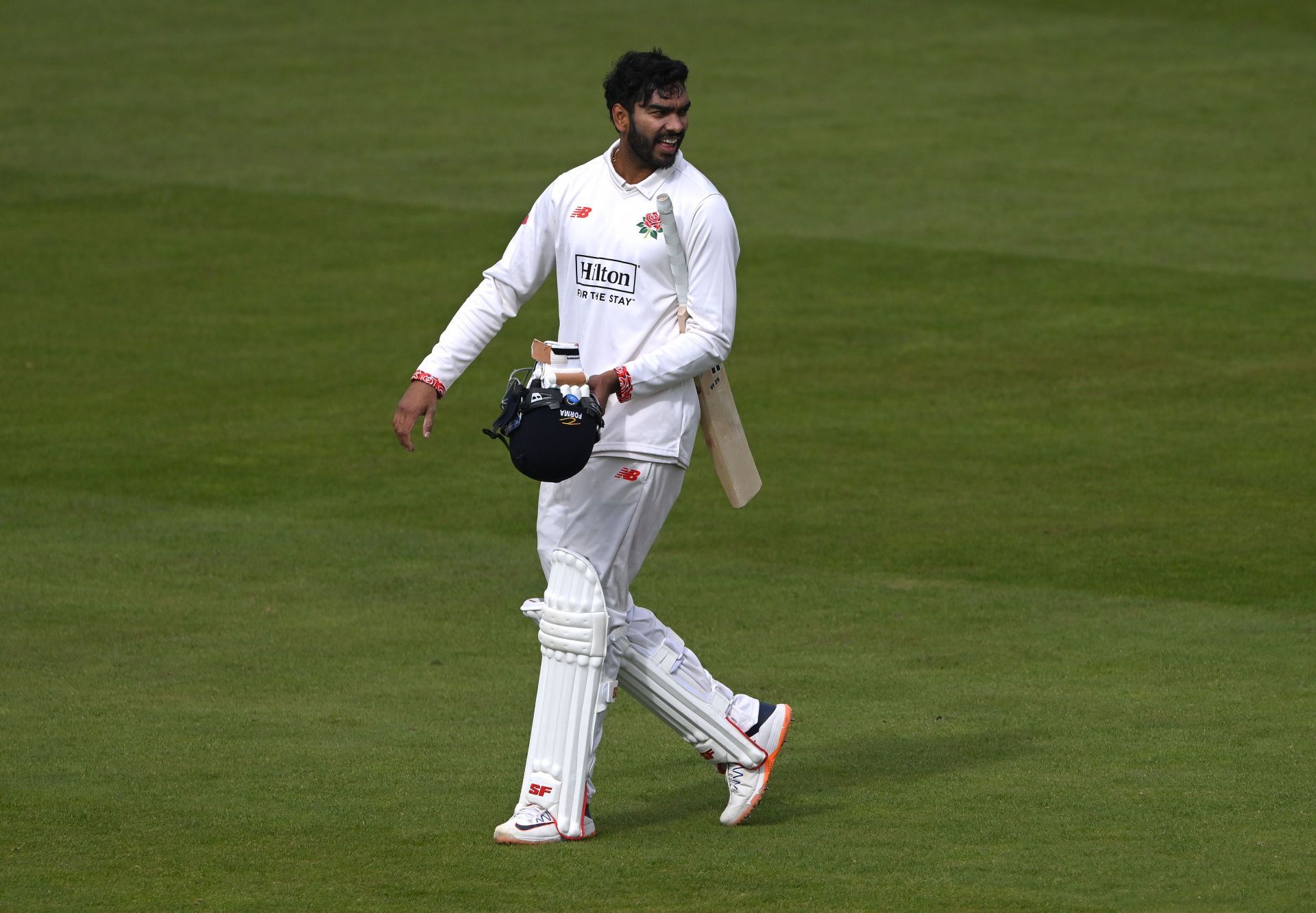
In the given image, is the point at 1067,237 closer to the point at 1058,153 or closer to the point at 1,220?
the point at 1058,153

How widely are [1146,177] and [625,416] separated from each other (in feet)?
50.5

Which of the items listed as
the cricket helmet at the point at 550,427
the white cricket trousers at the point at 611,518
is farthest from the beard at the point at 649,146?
the white cricket trousers at the point at 611,518

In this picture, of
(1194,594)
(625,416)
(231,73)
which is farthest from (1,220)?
(625,416)

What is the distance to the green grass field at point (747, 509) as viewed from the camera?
20.2ft

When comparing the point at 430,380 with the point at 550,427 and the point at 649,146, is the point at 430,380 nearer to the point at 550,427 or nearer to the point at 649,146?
the point at 550,427

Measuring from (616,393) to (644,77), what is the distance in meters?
0.93

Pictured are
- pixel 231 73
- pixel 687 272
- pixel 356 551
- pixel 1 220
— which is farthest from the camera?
pixel 231 73

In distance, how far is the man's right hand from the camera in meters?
6.25

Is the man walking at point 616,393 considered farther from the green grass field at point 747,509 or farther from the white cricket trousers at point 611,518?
the green grass field at point 747,509

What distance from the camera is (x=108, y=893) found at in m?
5.64

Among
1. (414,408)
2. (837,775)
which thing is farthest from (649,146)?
(837,775)

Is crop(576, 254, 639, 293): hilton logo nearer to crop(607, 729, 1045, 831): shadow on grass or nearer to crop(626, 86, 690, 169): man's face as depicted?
crop(626, 86, 690, 169): man's face

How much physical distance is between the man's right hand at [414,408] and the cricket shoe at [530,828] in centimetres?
113

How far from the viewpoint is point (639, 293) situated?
245 inches
